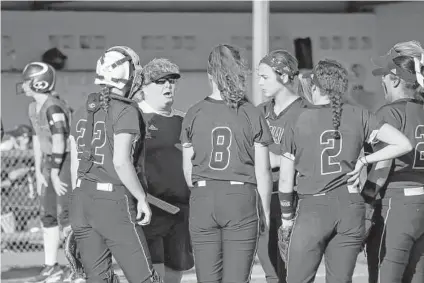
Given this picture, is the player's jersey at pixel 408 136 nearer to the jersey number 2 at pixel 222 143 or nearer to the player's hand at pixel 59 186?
the jersey number 2 at pixel 222 143

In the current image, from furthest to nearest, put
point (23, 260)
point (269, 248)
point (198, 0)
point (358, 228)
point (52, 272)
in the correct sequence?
point (198, 0), point (23, 260), point (52, 272), point (269, 248), point (358, 228)

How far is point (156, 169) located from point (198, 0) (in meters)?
6.26

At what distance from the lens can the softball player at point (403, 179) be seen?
21.2ft

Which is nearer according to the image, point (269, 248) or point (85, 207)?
point (85, 207)

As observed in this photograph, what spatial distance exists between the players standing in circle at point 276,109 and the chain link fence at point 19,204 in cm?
462

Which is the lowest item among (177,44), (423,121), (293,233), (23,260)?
(23,260)

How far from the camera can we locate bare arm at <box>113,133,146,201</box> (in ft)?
19.8

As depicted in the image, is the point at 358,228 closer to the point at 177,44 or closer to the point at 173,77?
the point at 173,77

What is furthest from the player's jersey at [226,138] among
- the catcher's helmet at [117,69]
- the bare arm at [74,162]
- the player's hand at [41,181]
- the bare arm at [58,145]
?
the player's hand at [41,181]

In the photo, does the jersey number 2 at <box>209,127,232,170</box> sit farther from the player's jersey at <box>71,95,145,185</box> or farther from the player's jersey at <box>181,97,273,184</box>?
the player's jersey at <box>71,95,145,185</box>

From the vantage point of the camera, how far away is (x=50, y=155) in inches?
363

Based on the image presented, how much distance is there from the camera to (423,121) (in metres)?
6.55

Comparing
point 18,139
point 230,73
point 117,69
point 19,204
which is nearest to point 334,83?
point 230,73

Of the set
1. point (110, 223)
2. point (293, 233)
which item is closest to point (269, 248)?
point (293, 233)
